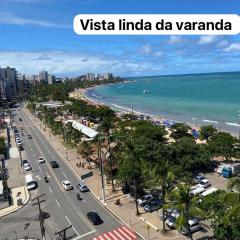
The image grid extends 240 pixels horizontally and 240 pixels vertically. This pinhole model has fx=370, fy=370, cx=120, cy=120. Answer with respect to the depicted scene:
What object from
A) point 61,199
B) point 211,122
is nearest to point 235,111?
point 211,122

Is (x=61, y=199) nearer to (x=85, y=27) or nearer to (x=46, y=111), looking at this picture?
(x=85, y=27)

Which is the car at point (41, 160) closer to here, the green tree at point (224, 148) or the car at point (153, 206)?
the green tree at point (224, 148)

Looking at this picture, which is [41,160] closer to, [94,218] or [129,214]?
[94,218]

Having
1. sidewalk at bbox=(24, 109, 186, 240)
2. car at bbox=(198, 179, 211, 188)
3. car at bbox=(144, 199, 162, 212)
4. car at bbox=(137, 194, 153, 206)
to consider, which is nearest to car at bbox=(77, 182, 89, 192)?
sidewalk at bbox=(24, 109, 186, 240)

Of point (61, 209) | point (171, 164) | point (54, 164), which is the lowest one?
point (61, 209)

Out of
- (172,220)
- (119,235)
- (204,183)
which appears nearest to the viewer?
(119,235)

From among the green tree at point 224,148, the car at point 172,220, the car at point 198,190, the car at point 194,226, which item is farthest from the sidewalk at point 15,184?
the green tree at point 224,148

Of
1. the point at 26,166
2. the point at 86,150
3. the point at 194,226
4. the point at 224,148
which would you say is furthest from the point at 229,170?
the point at 26,166
